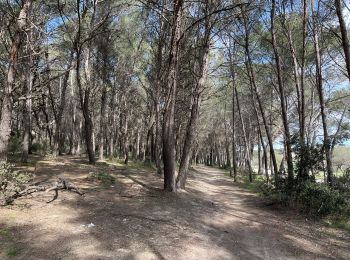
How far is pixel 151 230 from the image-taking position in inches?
279

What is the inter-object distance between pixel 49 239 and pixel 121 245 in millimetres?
1289

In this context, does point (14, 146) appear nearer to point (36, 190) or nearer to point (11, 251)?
point (36, 190)

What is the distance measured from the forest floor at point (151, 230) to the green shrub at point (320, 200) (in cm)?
55

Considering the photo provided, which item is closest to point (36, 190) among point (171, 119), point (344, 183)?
point (171, 119)

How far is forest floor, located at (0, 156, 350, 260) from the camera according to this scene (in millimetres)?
5793

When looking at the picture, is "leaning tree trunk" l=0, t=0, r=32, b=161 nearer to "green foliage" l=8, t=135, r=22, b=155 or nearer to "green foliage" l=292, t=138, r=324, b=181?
"green foliage" l=292, t=138, r=324, b=181

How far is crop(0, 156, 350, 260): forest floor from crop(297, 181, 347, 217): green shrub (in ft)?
1.79

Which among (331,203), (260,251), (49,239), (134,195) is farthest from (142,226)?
(331,203)

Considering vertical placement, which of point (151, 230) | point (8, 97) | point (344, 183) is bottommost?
point (151, 230)

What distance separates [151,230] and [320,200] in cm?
527

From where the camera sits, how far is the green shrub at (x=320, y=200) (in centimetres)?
936

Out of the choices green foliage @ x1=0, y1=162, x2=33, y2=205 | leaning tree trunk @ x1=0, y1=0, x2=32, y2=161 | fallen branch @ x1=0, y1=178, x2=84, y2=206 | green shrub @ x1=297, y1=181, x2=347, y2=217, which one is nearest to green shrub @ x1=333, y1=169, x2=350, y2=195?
green shrub @ x1=297, y1=181, x2=347, y2=217

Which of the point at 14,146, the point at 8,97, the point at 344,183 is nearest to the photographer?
the point at 8,97

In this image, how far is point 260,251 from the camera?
6559mm
